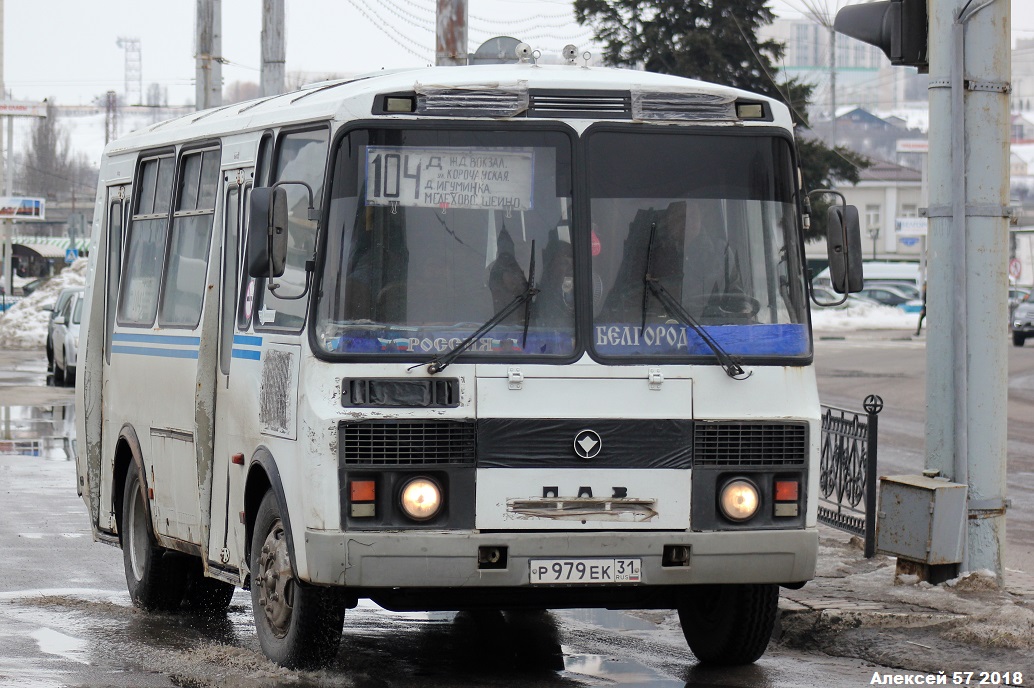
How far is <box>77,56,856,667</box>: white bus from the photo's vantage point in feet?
22.2

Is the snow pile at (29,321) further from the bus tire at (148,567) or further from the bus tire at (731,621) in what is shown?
the bus tire at (731,621)

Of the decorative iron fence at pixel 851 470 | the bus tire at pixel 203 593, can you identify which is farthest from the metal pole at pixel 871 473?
the bus tire at pixel 203 593

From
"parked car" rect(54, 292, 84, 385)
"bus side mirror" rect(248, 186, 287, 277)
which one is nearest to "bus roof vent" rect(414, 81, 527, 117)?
"bus side mirror" rect(248, 186, 287, 277)

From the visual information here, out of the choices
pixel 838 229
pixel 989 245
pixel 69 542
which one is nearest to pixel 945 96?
pixel 989 245

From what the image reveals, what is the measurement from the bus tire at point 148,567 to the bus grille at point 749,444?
3577 mm

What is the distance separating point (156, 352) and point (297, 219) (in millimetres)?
2217

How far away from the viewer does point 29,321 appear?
43156mm

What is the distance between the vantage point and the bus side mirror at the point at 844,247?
723 cm

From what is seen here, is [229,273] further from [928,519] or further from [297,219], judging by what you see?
[928,519]

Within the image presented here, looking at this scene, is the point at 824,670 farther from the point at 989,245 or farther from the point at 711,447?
the point at 989,245

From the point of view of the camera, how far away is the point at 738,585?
25.0ft

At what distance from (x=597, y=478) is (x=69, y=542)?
20.2 feet

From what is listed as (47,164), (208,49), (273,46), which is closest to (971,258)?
(273,46)

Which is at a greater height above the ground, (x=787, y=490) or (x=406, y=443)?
(x=406, y=443)
